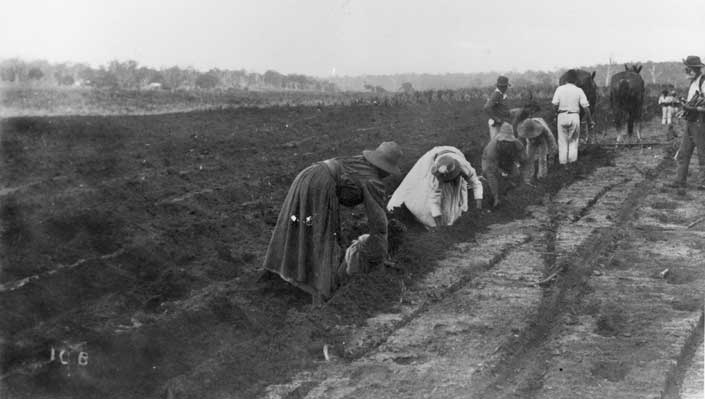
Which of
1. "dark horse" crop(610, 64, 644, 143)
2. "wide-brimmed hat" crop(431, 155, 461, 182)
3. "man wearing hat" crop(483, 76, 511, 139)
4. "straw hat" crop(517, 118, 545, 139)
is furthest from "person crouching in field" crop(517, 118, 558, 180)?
"dark horse" crop(610, 64, 644, 143)

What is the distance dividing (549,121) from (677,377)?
13.7 metres

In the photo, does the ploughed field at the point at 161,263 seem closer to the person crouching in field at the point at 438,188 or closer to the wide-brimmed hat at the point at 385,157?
the person crouching in field at the point at 438,188

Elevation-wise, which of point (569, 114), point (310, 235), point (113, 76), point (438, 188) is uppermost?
point (113, 76)

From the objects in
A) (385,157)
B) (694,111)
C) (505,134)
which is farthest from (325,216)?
(694,111)

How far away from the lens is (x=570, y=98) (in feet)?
37.6

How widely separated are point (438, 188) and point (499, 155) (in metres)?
1.56

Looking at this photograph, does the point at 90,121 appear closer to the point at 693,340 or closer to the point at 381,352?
the point at 381,352

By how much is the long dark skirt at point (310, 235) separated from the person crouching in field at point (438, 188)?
71.1 inches

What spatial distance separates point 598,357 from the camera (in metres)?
4.79

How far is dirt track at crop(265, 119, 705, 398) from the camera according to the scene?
4.49 meters

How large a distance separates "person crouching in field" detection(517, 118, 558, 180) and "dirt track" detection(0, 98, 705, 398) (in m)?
0.31

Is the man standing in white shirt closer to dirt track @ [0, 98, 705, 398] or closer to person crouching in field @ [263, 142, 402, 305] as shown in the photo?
dirt track @ [0, 98, 705, 398]

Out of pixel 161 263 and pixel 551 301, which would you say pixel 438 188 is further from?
pixel 161 263

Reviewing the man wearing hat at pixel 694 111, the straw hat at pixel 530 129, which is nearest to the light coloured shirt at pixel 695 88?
the man wearing hat at pixel 694 111
